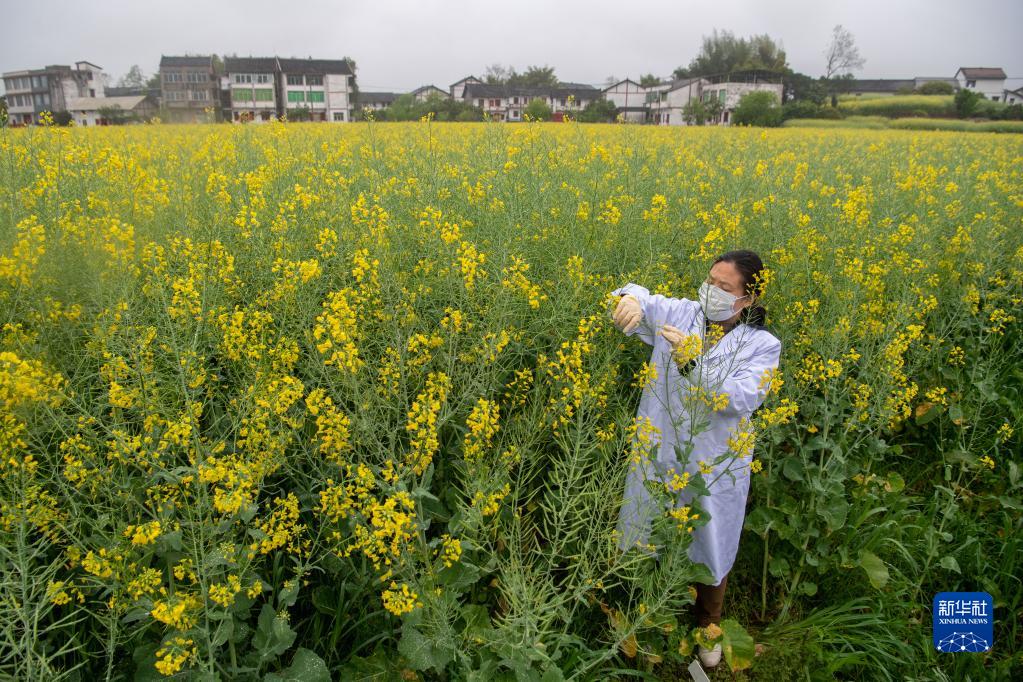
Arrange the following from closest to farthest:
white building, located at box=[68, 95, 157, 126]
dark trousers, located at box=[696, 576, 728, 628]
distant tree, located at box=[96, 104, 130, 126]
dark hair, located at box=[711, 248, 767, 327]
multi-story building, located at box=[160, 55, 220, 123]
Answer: dark hair, located at box=[711, 248, 767, 327] < dark trousers, located at box=[696, 576, 728, 628] < white building, located at box=[68, 95, 157, 126] < distant tree, located at box=[96, 104, 130, 126] < multi-story building, located at box=[160, 55, 220, 123]

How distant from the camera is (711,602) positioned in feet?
9.29

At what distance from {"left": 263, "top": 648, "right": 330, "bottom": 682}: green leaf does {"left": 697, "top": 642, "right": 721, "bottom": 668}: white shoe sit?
1.71 m

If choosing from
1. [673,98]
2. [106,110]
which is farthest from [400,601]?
[673,98]

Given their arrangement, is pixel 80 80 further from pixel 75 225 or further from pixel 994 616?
pixel 994 616

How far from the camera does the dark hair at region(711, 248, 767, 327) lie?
2705 millimetres

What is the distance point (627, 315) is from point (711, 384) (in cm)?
45

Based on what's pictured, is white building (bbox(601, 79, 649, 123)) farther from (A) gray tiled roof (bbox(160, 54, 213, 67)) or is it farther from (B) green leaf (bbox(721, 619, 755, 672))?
(B) green leaf (bbox(721, 619, 755, 672))

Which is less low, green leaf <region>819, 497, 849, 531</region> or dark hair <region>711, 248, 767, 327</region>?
dark hair <region>711, 248, 767, 327</region>

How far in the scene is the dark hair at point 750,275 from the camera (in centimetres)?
271

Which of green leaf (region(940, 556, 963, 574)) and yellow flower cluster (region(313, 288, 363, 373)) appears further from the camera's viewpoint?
A: green leaf (region(940, 556, 963, 574))

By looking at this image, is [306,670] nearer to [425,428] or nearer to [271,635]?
[271,635]

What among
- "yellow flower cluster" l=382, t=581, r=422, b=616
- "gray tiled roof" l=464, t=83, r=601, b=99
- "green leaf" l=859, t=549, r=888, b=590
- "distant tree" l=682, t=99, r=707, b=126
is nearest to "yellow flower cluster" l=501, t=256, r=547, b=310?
"yellow flower cluster" l=382, t=581, r=422, b=616

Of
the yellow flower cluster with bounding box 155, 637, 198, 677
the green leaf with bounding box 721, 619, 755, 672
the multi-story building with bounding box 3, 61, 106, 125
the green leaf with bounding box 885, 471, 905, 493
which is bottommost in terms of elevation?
the green leaf with bounding box 721, 619, 755, 672

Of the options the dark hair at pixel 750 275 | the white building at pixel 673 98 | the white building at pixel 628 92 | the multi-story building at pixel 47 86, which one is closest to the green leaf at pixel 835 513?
the dark hair at pixel 750 275
